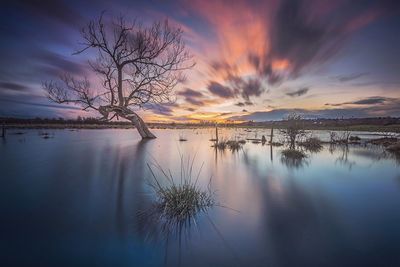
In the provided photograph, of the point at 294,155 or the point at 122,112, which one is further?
the point at 122,112

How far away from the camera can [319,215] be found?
442 centimetres

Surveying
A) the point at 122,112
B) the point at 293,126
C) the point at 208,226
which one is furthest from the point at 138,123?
the point at 208,226

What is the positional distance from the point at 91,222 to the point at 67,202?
1.44 metres

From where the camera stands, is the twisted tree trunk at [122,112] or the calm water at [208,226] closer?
the calm water at [208,226]

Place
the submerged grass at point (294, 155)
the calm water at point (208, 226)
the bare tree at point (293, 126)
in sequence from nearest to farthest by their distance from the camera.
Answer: the calm water at point (208, 226) < the submerged grass at point (294, 155) < the bare tree at point (293, 126)

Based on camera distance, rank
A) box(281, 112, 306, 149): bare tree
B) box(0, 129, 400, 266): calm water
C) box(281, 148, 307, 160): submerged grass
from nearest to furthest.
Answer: box(0, 129, 400, 266): calm water
box(281, 148, 307, 160): submerged grass
box(281, 112, 306, 149): bare tree

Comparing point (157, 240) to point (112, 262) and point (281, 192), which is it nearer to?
point (112, 262)

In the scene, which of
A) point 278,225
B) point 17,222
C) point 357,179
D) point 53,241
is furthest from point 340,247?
point 357,179

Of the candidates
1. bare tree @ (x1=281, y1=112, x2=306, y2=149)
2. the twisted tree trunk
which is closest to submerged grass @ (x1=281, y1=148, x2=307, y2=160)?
bare tree @ (x1=281, y1=112, x2=306, y2=149)

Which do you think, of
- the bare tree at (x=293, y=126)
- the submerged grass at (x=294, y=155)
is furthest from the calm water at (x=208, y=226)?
the bare tree at (x=293, y=126)

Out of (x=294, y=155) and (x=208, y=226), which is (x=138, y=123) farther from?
(x=208, y=226)

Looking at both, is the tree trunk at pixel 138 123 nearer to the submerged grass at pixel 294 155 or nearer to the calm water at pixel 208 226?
the calm water at pixel 208 226

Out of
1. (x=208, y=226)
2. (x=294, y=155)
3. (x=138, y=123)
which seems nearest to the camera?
(x=208, y=226)

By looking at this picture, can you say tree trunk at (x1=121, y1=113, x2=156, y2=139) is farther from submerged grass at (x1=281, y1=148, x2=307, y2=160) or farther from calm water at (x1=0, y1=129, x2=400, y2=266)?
submerged grass at (x1=281, y1=148, x2=307, y2=160)
